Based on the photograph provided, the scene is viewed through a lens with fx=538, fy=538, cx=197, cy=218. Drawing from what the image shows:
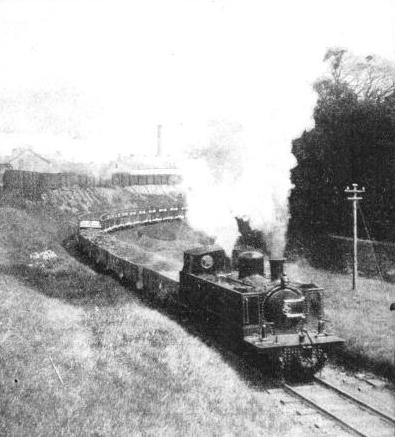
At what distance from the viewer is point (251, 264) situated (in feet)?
44.2

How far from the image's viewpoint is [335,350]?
13625 millimetres

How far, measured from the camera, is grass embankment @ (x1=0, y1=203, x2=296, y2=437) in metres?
8.59

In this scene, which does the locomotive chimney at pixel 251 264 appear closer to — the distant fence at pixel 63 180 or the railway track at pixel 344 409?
the railway track at pixel 344 409

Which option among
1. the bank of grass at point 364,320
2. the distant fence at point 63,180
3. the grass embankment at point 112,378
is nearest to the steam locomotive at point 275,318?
the grass embankment at point 112,378

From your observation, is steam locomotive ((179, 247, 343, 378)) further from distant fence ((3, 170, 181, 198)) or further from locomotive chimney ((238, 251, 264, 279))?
distant fence ((3, 170, 181, 198))

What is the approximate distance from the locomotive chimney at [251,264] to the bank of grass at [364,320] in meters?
2.60

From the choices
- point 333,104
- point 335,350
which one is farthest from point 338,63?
point 335,350

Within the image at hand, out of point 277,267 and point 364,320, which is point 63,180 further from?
point 277,267

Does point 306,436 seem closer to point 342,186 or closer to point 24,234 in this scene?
point 342,186

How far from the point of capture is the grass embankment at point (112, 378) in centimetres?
859

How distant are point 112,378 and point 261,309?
372 cm

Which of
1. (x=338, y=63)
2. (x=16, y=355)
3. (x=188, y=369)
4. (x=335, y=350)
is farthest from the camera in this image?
(x=338, y=63)

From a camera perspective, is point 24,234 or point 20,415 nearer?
point 20,415

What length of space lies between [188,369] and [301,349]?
8.18ft
